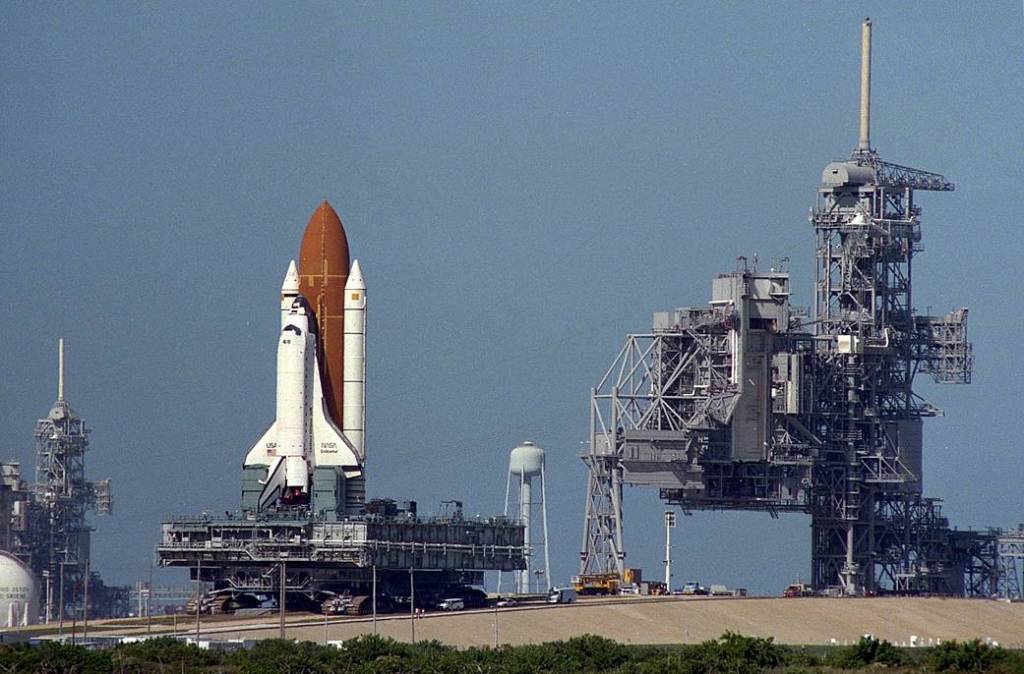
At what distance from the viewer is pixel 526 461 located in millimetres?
144500

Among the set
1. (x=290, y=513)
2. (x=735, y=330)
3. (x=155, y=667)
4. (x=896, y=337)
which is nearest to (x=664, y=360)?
(x=735, y=330)

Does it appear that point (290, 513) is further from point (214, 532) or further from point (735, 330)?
point (735, 330)

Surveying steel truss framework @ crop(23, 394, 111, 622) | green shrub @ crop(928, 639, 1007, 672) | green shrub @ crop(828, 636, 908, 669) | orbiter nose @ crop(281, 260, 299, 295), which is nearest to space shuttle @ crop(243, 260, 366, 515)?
orbiter nose @ crop(281, 260, 299, 295)

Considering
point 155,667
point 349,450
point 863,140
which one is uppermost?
point 863,140

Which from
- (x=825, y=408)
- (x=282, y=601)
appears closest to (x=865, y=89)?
(x=825, y=408)

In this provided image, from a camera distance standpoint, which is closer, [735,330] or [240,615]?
[240,615]

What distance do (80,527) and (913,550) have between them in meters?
58.3

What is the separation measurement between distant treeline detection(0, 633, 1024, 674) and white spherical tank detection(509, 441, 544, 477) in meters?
50.0

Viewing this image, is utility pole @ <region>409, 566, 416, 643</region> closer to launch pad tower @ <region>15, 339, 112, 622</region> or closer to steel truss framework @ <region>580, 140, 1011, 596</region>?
steel truss framework @ <region>580, 140, 1011, 596</region>

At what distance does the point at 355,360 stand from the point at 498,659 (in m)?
29.1

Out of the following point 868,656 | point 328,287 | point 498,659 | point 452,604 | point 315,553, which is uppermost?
point 328,287

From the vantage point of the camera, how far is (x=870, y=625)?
377 ft

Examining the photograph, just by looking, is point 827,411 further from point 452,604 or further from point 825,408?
point 452,604

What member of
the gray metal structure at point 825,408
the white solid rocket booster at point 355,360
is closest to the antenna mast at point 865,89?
the gray metal structure at point 825,408
